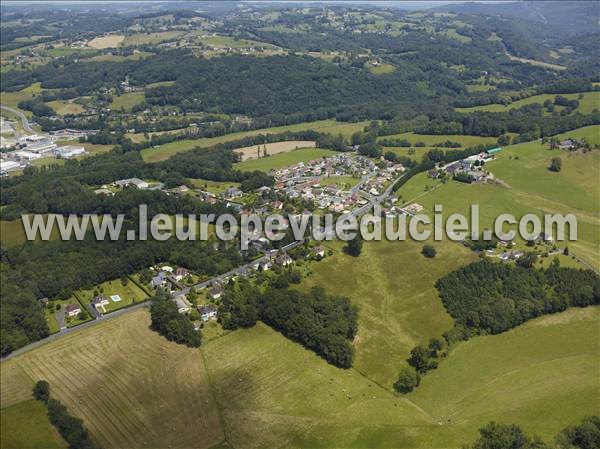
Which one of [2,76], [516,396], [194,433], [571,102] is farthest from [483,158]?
[2,76]

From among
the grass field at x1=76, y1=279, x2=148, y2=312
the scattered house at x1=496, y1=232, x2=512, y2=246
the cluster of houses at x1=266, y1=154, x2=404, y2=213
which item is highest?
the grass field at x1=76, y1=279, x2=148, y2=312

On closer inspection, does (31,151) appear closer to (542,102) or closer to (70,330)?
(70,330)

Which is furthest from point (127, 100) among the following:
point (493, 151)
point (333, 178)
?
point (493, 151)

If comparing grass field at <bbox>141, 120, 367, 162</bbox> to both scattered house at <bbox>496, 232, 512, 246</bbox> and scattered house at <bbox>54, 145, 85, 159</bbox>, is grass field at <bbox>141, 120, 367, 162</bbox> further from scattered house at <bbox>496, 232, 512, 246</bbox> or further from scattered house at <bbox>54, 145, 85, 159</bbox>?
scattered house at <bbox>496, 232, 512, 246</bbox>

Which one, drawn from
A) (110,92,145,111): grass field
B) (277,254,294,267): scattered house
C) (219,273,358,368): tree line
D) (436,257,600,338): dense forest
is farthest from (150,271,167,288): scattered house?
(110,92,145,111): grass field

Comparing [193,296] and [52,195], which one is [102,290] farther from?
[52,195]

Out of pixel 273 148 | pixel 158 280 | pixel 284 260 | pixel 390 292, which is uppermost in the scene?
pixel 158 280
